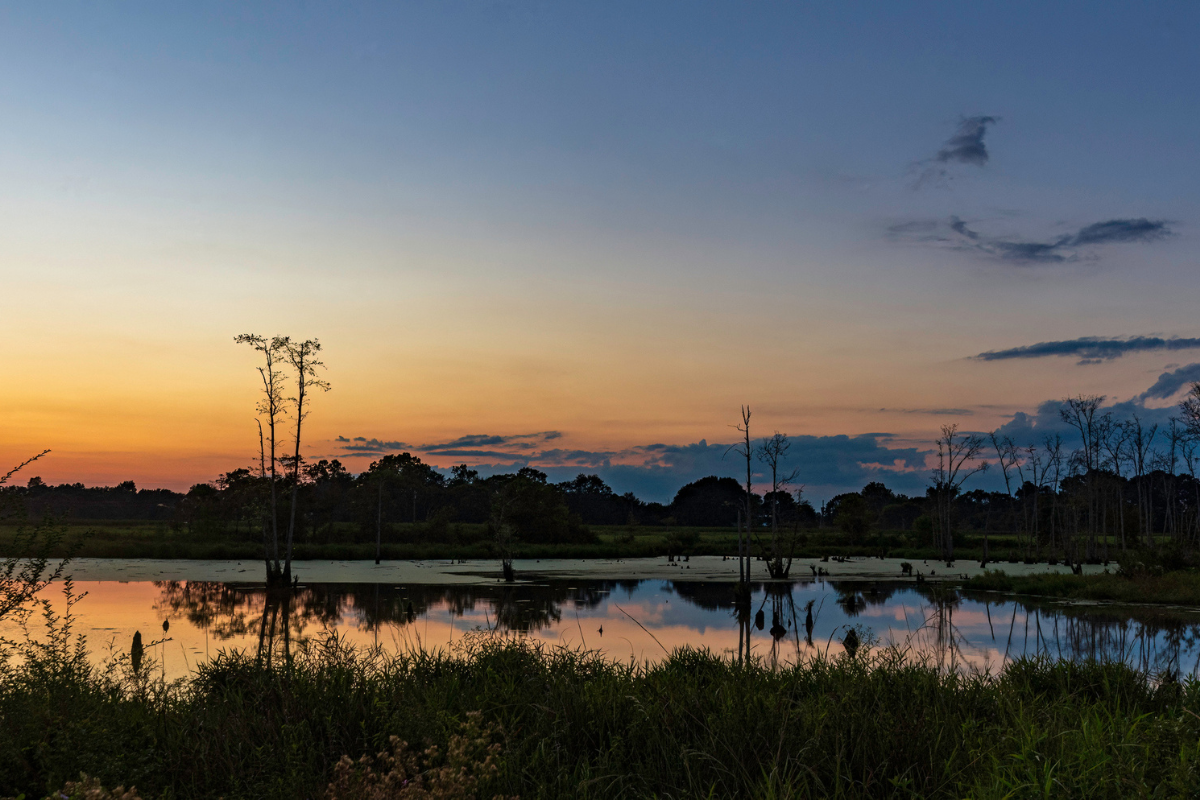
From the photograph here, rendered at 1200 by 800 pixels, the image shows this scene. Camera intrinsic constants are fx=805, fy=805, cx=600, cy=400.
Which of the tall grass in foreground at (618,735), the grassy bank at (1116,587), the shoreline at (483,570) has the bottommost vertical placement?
the shoreline at (483,570)

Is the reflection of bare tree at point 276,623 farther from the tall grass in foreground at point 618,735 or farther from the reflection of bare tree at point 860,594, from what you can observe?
the reflection of bare tree at point 860,594

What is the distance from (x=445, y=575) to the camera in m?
38.9

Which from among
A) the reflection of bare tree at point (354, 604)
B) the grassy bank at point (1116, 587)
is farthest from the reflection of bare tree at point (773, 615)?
the grassy bank at point (1116, 587)

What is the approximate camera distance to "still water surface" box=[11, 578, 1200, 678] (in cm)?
1627

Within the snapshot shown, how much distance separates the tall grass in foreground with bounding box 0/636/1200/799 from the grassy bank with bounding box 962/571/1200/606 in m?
21.3

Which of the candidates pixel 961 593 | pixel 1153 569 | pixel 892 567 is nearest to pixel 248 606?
pixel 961 593

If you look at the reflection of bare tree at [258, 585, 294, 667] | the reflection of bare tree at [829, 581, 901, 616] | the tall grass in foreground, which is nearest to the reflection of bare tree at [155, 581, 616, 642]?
the reflection of bare tree at [258, 585, 294, 667]

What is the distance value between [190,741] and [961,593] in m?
31.2

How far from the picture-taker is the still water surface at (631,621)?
16.3 m

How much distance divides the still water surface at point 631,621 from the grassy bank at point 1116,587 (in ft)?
6.37

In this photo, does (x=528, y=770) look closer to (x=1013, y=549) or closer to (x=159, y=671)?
(x=159, y=671)

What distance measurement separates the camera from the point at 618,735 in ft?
21.3

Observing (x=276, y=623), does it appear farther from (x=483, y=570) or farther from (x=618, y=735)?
(x=483, y=570)

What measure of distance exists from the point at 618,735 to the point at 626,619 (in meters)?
17.0
